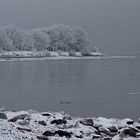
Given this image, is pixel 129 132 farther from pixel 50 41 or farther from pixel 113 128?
pixel 50 41

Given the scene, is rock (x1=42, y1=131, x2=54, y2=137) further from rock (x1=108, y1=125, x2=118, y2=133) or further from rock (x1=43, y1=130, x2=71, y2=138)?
rock (x1=108, y1=125, x2=118, y2=133)

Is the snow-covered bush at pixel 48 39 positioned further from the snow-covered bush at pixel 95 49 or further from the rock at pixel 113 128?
the rock at pixel 113 128

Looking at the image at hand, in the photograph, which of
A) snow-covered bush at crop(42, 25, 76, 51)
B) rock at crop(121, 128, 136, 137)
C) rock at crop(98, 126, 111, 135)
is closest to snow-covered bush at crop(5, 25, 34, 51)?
snow-covered bush at crop(42, 25, 76, 51)

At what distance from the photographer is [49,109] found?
19.4 meters

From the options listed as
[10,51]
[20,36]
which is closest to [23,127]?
[10,51]

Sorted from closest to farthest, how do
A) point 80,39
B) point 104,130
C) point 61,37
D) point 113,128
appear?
point 104,130 < point 113,128 < point 80,39 < point 61,37

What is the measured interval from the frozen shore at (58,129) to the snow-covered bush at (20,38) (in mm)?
114082

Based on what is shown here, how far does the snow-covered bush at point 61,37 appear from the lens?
130250 mm

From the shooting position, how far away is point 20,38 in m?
128

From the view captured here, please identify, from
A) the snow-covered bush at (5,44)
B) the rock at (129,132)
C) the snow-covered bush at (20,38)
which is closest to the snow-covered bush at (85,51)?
the snow-covered bush at (20,38)

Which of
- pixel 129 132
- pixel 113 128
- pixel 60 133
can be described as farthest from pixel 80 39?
pixel 60 133

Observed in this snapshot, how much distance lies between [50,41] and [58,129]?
122075mm

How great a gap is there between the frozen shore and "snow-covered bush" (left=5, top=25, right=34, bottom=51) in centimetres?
11408

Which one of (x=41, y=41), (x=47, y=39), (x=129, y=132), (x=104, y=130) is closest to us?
(x=129, y=132)
